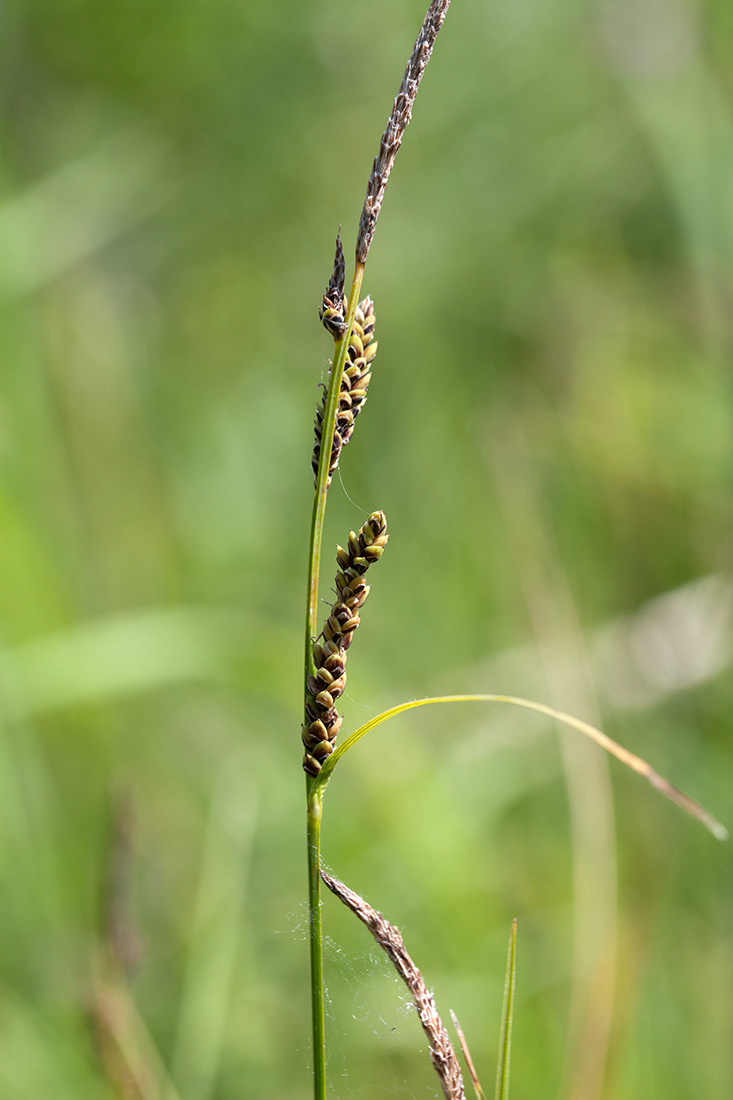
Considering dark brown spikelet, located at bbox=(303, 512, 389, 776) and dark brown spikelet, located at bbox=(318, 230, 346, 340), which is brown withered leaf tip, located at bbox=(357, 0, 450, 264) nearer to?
dark brown spikelet, located at bbox=(318, 230, 346, 340)

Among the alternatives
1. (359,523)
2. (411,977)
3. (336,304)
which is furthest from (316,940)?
(359,523)

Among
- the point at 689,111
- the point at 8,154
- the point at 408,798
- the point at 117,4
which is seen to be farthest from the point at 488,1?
the point at 408,798

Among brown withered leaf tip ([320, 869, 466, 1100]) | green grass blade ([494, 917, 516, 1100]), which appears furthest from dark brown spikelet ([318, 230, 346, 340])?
green grass blade ([494, 917, 516, 1100])

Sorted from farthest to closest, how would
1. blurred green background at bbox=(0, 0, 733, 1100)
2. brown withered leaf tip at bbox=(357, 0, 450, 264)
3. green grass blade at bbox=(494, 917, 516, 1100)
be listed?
blurred green background at bbox=(0, 0, 733, 1100) < green grass blade at bbox=(494, 917, 516, 1100) < brown withered leaf tip at bbox=(357, 0, 450, 264)

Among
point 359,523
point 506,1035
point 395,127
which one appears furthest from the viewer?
point 359,523

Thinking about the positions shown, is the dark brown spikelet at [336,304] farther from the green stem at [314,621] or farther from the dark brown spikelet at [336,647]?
the dark brown spikelet at [336,647]

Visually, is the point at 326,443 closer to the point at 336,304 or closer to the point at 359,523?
the point at 336,304

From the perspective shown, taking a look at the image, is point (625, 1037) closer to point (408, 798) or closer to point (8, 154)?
point (408, 798)
